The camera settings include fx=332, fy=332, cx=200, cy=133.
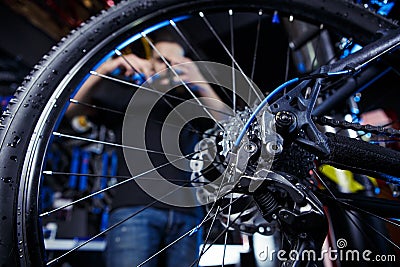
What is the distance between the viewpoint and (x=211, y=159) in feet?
2.07

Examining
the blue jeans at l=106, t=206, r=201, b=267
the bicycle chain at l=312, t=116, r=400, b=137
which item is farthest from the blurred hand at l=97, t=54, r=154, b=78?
the bicycle chain at l=312, t=116, r=400, b=137

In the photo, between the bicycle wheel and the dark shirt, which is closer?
the bicycle wheel

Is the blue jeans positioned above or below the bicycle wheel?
below

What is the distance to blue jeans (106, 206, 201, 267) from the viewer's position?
104cm

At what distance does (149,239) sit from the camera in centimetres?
106

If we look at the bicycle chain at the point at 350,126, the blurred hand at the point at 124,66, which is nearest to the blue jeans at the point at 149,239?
the blurred hand at the point at 124,66

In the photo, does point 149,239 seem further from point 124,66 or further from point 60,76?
point 60,76

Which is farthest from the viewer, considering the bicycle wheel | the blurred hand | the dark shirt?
the dark shirt

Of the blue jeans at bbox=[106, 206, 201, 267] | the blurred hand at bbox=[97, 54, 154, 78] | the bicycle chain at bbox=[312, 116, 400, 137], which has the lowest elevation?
the blue jeans at bbox=[106, 206, 201, 267]

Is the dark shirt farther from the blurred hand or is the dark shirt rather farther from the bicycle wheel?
the bicycle wheel

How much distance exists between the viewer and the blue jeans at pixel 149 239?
1038 mm

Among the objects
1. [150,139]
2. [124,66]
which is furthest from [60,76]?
[150,139]

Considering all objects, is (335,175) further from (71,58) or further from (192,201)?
(71,58)

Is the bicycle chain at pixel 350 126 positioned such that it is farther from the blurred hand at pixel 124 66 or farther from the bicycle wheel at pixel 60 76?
the blurred hand at pixel 124 66
